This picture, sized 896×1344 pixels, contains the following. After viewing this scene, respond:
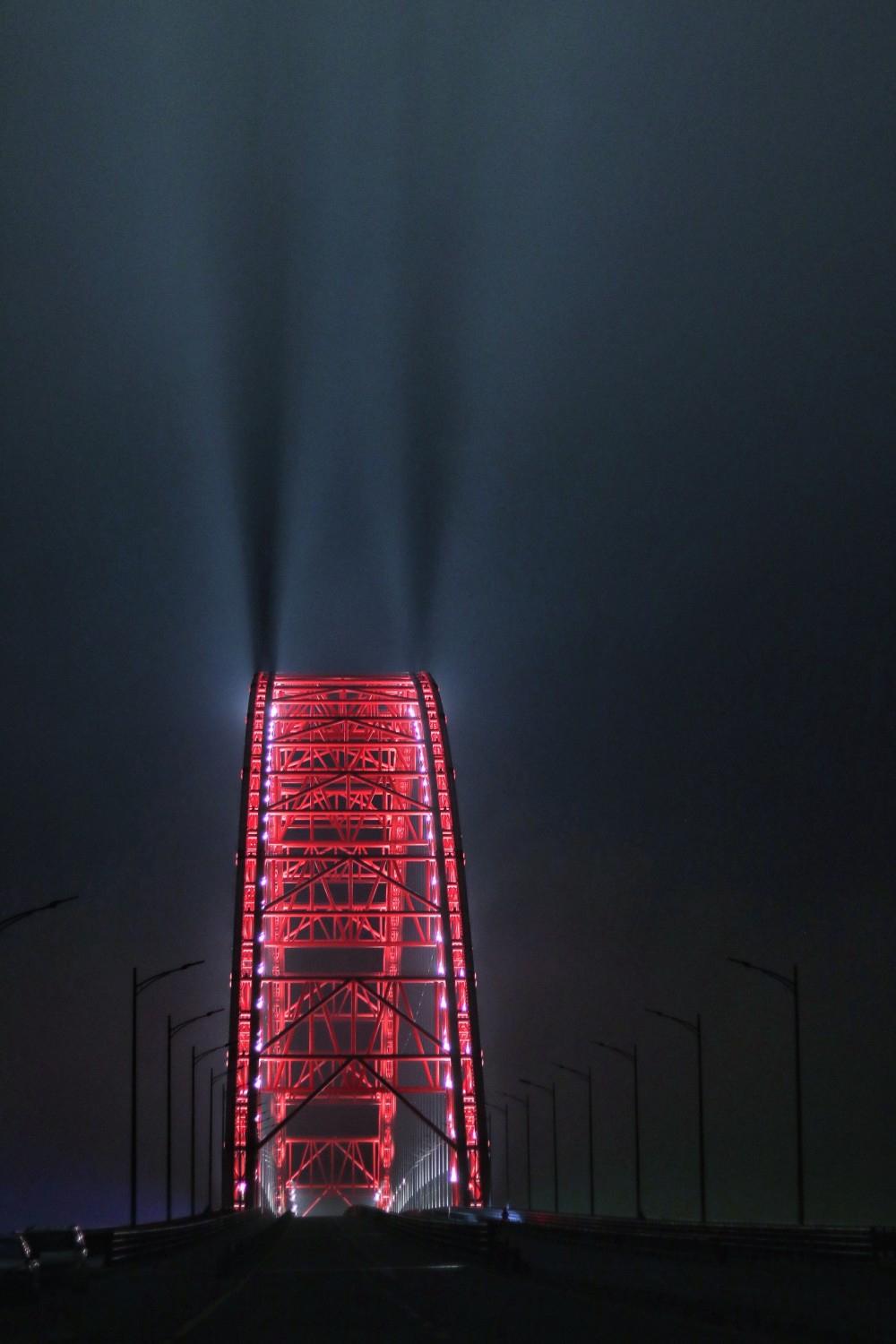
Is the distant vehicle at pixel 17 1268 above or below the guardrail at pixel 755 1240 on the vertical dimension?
above

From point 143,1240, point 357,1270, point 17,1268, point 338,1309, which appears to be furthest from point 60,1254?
point 143,1240

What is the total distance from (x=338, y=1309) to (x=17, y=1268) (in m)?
6.83

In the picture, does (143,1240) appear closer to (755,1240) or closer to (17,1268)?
(755,1240)

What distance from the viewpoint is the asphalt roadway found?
2042cm

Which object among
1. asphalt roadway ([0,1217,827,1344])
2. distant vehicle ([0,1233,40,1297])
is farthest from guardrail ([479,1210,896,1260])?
distant vehicle ([0,1233,40,1297])

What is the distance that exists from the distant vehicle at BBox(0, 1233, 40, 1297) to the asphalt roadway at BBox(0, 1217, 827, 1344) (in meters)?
0.36

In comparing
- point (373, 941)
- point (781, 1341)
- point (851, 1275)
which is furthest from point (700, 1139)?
point (781, 1341)

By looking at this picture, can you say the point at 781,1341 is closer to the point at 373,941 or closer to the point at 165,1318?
the point at 165,1318

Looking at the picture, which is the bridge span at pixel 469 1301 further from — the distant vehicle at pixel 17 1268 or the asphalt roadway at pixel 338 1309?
the distant vehicle at pixel 17 1268

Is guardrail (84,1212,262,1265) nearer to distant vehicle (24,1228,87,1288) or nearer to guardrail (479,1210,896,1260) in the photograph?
distant vehicle (24,1228,87,1288)

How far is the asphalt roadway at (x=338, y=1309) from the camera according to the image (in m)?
A: 20.4

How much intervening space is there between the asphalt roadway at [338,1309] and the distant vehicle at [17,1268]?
357 mm

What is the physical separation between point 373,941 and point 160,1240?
107ft

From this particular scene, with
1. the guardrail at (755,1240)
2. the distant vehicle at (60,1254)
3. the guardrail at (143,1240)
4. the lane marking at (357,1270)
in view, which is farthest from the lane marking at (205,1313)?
the guardrail at (755,1240)
